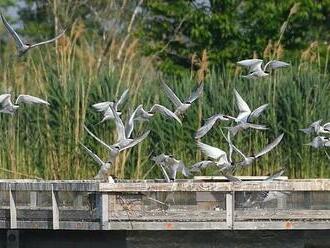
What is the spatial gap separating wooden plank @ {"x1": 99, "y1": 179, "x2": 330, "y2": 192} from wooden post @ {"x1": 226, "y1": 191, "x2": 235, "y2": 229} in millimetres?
66

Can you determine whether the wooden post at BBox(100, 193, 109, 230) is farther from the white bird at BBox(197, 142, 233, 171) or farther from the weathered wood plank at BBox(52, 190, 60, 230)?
the white bird at BBox(197, 142, 233, 171)

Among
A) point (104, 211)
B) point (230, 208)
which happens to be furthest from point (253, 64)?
point (104, 211)

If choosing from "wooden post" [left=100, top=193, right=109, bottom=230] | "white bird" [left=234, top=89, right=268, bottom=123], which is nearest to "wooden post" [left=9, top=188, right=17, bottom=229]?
"wooden post" [left=100, top=193, right=109, bottom=230]

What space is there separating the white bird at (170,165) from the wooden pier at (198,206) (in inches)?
27.7

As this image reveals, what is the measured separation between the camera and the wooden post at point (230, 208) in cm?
1278

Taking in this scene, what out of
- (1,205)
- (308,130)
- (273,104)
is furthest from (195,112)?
(1,205)

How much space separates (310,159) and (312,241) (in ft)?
9.88

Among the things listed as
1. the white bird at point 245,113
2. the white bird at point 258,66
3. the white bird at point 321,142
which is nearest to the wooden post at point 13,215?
the white bird at point 245,113


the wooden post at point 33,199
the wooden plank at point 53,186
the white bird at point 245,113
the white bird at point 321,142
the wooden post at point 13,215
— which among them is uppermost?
the white bird at point 245,113

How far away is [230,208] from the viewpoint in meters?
12.8

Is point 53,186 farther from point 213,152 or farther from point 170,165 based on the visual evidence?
point 213,152

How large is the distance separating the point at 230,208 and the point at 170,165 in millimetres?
1245

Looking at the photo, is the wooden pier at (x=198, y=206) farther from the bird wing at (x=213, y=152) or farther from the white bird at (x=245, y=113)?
the white bird at (x=245, y=113)

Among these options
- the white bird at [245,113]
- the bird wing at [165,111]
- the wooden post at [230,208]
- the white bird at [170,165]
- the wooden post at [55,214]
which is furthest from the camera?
the bird wing at [165,111]
